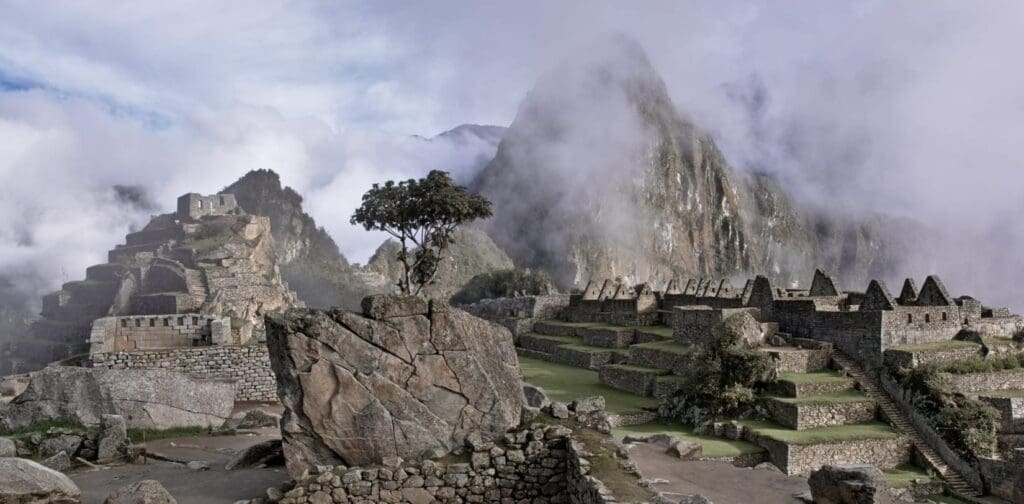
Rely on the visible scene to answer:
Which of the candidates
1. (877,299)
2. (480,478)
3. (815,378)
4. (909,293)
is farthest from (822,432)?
(480,478)

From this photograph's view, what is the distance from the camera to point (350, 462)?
12.2 metres

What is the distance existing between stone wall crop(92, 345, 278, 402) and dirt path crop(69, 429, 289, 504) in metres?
6.01

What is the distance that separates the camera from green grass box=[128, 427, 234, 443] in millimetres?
16812

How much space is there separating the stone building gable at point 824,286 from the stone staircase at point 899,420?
22.0 ft

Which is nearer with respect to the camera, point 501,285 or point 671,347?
point 671,347

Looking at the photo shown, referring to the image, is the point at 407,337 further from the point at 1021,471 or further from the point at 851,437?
the point at 1021,471

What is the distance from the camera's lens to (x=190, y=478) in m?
13.8

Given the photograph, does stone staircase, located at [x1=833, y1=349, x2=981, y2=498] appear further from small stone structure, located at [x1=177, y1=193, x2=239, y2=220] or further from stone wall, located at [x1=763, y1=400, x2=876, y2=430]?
small stone structure, located at [x1=177, y1=193, x2=239, y2=220]

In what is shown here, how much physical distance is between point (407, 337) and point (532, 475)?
314cm

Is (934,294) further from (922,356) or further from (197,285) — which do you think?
(197,285)

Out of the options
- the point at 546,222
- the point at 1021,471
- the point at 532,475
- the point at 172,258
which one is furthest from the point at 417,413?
the point at 546,222

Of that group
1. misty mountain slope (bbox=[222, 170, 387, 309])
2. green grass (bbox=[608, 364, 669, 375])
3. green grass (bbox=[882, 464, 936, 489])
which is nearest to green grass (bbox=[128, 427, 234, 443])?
green grass (bbox=[608, 364, 669, 375])

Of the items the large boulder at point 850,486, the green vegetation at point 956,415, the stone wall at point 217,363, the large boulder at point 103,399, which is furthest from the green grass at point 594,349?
the large boulder at point 850,486

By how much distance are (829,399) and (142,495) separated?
20204mm
